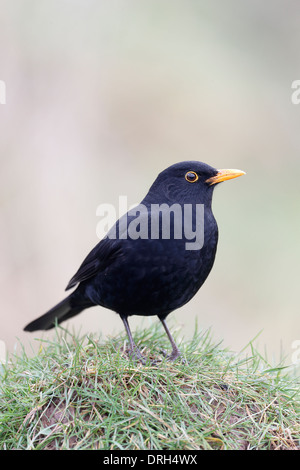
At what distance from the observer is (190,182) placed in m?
4.12

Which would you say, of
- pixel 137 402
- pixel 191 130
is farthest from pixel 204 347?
pixel 191 130

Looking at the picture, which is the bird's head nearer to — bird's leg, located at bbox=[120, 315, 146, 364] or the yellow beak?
the yellow beak

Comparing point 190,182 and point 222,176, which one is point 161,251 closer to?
point 190,182

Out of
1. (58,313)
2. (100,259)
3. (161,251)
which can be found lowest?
(58,313)

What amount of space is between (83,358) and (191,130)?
511 cm

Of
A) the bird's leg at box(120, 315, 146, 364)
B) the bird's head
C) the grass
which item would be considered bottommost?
the grass

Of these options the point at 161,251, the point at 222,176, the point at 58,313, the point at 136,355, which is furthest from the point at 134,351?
the point at 222,176

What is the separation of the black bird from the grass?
0.39 metres

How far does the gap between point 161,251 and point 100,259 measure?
62cm

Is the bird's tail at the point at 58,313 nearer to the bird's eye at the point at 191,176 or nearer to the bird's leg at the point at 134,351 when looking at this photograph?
the bird's leg at the point at 134,351

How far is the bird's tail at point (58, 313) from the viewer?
184 inches

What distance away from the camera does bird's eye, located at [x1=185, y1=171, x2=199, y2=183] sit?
4.12 meters

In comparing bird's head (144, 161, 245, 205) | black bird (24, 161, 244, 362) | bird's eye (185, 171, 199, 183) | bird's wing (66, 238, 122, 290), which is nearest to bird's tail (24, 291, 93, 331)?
bird's wing (66, 238, 122, 290)

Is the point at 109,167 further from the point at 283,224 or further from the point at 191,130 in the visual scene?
the point at 283,224
